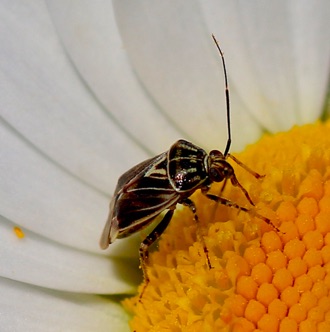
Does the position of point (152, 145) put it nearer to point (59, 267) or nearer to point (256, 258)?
point (59, 267)

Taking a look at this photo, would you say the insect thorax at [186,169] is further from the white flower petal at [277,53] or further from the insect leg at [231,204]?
the white flower petal at [277,53]

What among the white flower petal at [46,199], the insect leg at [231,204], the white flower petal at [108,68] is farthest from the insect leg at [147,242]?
the white flower petal at [108,68]

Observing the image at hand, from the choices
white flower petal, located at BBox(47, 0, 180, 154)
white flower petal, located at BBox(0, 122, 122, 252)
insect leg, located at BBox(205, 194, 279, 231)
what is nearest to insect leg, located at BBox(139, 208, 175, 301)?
insect leg, located at BBox(205, 194, 279, 231)

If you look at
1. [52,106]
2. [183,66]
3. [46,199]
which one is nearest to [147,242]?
[46,199]

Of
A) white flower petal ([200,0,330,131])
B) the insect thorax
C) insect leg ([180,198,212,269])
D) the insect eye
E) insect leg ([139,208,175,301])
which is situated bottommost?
white flower petal ([200,0,330,131])

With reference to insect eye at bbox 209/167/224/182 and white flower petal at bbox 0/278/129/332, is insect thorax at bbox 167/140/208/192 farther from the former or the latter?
white flower petal at bbox 0/278/129/332

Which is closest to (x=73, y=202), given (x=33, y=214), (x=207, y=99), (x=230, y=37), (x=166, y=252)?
(x=33, y=214)

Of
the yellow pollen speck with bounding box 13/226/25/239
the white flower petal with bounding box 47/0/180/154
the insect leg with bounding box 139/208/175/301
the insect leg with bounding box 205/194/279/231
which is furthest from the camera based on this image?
the white flower petal with bounding box 47/0/180/154

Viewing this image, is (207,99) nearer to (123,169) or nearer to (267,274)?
(123,169)
